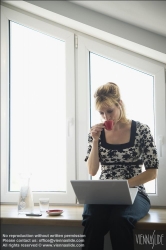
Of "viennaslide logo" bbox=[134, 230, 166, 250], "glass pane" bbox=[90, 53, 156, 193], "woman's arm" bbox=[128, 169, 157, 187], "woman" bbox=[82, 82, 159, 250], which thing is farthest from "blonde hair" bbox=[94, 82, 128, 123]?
"viennaslide logo" bbox=[134, 230, 166, 250]

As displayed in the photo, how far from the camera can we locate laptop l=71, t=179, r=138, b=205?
6.58ft

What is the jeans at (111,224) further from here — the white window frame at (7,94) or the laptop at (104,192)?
the white window frame at (7,94)

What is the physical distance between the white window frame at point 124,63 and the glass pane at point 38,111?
0.40 ft

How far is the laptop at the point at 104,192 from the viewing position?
79.0 inches

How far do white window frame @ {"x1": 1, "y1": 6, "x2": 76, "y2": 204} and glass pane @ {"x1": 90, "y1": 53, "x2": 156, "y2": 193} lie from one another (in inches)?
5.6

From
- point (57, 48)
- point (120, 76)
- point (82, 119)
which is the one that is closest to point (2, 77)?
point (57, 48)

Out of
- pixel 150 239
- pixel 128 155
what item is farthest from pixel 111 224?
pixel 128 155

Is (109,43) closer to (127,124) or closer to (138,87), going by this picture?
(138,87)

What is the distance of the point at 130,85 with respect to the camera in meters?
2.71

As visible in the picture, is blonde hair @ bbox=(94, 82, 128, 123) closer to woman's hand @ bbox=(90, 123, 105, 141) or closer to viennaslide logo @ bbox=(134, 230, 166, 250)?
woman's hand @ bbox=(90, 123, 105, 141)

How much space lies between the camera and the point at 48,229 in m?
2.39

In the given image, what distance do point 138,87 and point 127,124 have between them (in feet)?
1.25

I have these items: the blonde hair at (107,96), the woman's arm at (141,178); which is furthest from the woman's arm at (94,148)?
the woman's arm at (141,178)

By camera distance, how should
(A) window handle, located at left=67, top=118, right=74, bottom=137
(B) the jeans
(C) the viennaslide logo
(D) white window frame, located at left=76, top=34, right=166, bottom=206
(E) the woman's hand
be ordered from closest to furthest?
1. (B) the jeans
2. (C) the viennaslide logo
3. (E) the woman's hand
4. (D) white window frame, located at left=76, top=34, right=166, bottom=206
5. (A) window handle, located at left=67, top=118, right=74, bottom=137
